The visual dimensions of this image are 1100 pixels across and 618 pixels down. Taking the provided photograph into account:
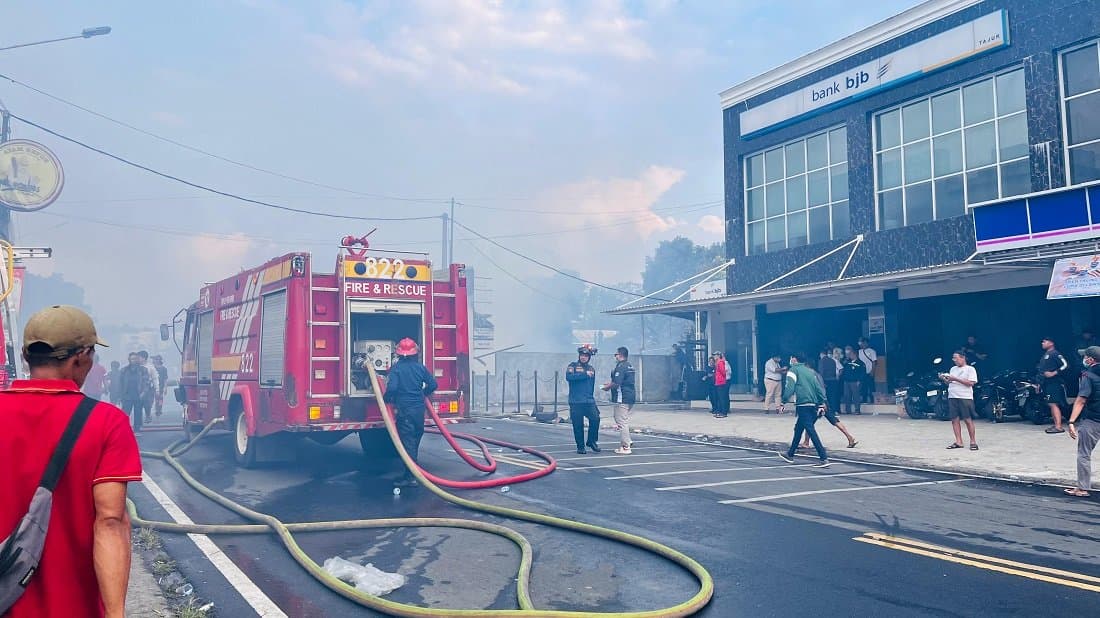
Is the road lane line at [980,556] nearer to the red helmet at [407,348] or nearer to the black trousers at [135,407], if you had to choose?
the red helmet at [407,348]

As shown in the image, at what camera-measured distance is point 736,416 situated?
2089cm

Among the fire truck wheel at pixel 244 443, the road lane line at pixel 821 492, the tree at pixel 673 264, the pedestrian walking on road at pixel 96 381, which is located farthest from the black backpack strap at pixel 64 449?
the tree at pixel 673 264

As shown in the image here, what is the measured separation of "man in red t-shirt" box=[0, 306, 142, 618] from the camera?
2373 millimetres

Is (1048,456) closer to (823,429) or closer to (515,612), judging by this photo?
(823,429)

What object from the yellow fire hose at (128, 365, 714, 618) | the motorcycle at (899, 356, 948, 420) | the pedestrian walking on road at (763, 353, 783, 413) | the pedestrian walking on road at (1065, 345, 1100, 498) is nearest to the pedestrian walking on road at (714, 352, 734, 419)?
the pedestrian walking on road at (763, 353, 783, 413)

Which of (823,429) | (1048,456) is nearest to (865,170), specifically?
(823,429)

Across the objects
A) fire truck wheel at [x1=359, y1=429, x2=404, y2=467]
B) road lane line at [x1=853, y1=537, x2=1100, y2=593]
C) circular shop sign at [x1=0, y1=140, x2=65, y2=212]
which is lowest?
road lane line at [x1=853, y1=537, x2=1100, y2=593]

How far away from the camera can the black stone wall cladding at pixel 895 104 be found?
16734 mm

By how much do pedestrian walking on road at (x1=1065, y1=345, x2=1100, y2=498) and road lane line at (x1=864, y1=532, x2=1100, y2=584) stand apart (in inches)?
142

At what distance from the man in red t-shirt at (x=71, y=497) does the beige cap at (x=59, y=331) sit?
0.03 meters

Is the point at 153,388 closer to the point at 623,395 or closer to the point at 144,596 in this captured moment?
the point at 623,395

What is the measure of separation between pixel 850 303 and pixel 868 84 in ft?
19.3

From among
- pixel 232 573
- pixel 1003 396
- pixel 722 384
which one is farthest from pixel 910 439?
pixel 232 573

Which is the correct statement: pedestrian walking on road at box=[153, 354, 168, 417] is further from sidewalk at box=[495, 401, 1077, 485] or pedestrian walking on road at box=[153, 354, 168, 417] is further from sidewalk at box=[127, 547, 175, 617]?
sidewalk at box=[127, 547, 175, 617]
